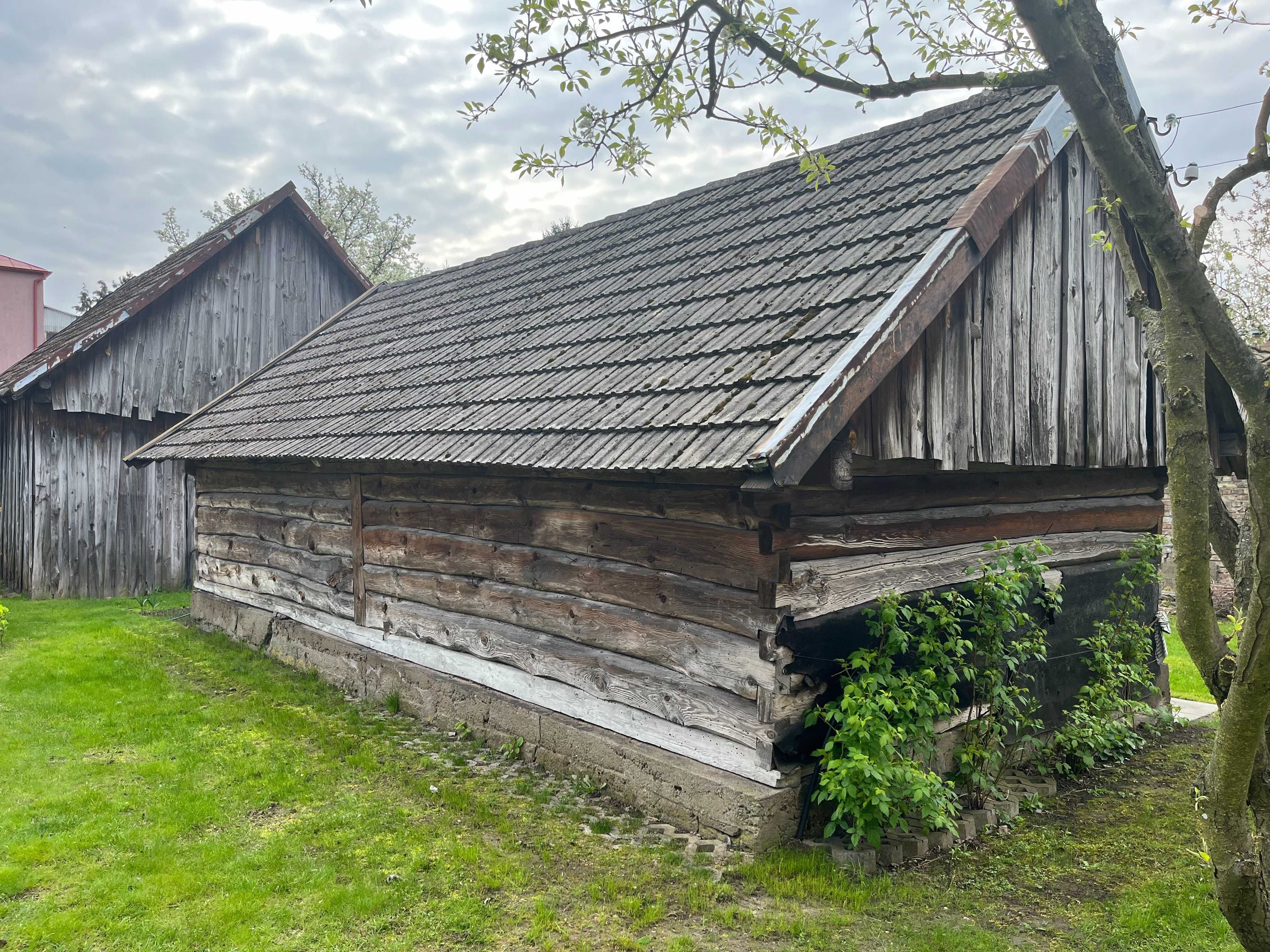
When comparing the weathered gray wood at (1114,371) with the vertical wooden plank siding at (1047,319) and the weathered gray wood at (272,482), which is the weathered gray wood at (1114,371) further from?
the weathered gray wood at (272,482)

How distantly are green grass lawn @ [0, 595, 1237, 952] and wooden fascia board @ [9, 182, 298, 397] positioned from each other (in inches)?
269

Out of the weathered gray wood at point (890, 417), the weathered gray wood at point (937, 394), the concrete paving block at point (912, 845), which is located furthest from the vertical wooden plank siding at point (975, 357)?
the concrete paving block at point (912, 845)

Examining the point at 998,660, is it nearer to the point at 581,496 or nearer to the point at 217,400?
the point at 581,496

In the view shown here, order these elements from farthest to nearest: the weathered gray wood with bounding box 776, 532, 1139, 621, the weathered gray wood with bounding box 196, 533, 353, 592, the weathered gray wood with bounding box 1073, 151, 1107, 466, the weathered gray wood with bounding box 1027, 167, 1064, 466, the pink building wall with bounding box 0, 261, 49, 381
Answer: the pink building wall with bounding box 0, 261, 49, 381 → the weathered gray wood with bounding box 196, 533, 353, 592 → the weathered gray wood with bounding box 1073, 151, 1107, 466 → the weathered gray wood with bounding box 1027, 167, 1064, 466 → the weathered gray wood with bounding box 776, 532, 1139, 621

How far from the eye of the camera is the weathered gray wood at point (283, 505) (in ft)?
25.9

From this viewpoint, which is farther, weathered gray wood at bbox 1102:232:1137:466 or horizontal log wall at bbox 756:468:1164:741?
weathered gray wood at bbox 1102:232:1137:466

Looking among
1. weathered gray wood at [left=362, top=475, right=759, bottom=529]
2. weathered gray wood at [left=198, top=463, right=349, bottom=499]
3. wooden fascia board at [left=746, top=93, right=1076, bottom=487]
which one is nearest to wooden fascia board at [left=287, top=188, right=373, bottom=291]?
weathered gray wood at [left=198, top=463, right=349, bottom=499]

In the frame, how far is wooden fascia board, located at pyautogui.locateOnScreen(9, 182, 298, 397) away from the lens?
37.3 feet

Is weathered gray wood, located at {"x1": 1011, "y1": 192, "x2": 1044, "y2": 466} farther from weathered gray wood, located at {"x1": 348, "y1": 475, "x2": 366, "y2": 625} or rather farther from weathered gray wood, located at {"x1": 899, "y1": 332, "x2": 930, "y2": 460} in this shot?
weathered gray wood, located at {"x1": 348, "y1": 475, "x2": 366, "y2": 625}

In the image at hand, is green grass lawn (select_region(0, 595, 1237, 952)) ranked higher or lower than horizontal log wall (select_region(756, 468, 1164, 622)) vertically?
lower

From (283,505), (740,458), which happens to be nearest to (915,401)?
(740,458)

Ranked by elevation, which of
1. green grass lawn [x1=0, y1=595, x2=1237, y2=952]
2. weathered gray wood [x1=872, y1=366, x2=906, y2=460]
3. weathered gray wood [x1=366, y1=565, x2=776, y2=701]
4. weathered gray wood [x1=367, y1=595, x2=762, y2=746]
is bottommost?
green grass lawn [x1=0, y1=595, x2=1237, y2=952]

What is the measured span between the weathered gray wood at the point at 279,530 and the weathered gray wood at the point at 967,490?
16.0ft

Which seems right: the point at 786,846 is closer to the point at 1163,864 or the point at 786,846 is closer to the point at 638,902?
the point at 638,902
